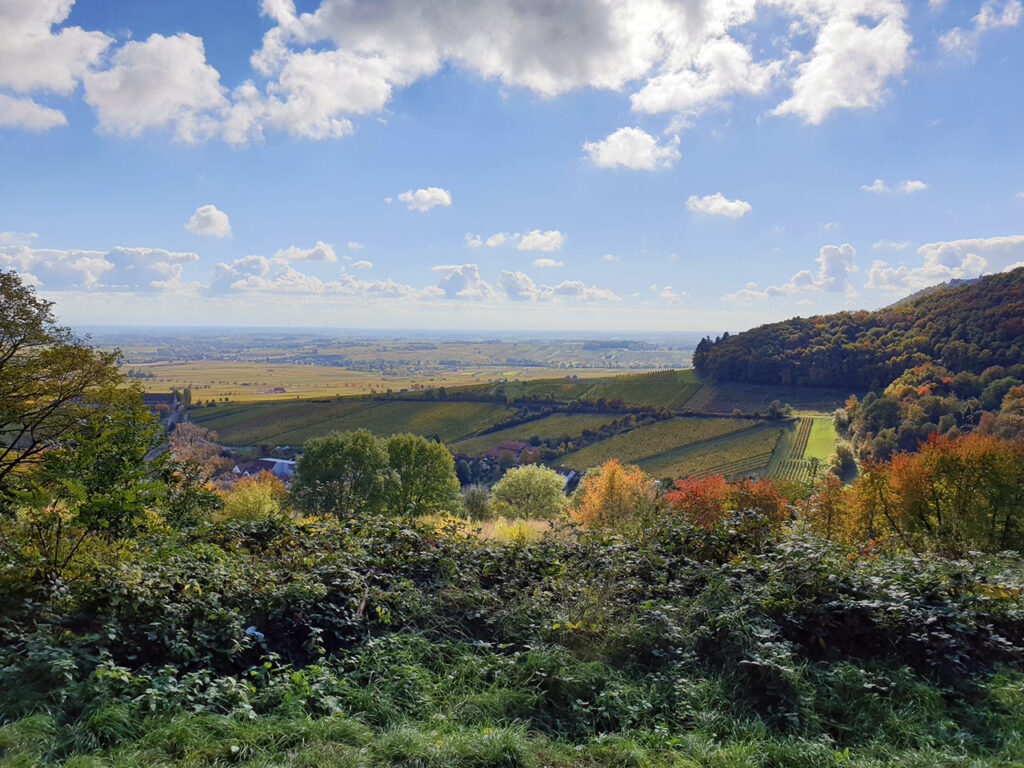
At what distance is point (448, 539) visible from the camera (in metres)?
7.30

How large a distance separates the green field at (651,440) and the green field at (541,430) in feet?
21.3

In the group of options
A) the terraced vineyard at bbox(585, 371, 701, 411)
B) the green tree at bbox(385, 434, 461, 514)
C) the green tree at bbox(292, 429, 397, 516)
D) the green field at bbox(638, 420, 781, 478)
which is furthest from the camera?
the terraced vineyard at bbox(585, 371, 701, 411)

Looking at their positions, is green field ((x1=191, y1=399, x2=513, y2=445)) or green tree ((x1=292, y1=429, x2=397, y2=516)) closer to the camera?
green tree ((x1=292, y1=429, x2=397, y2=516))

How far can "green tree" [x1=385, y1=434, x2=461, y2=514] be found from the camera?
107 ft

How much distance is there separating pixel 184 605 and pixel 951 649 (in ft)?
23.7

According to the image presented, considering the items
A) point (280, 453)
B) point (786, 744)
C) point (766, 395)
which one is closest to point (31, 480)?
point (786, 744)

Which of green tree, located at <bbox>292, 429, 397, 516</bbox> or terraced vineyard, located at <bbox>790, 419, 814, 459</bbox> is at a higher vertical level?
green tree, located at <bbox>292, 429, 397, 516</bbox>

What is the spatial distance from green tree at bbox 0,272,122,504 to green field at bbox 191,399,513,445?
68.4 metres

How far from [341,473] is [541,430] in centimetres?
5703

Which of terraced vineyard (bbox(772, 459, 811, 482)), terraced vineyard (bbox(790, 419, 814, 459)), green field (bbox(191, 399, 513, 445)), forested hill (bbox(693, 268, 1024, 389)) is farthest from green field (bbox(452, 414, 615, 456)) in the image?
forested hill (bbox(693, 268, 1024, 389))

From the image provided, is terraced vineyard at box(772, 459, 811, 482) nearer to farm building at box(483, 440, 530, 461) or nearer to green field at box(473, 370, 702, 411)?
green field at box(473, 370, 702, 411)

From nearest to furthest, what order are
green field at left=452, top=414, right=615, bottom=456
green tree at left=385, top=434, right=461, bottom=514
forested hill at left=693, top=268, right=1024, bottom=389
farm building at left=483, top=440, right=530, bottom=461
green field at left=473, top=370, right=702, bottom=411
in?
green tree at left=385, top=434, right=461, bottom=514
farm building at left=483, top=440, right=530, bottom=461
green field at left=452, top=414, right=615, bottom=456
forested hill at left=693, top=268, right=1024, bottom=389
green field at left=473, top=370, right=702, bottom=411

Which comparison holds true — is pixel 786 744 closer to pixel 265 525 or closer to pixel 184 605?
pixel 184 605

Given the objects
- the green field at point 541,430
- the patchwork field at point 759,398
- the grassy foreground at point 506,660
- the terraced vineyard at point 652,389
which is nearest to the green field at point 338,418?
the green field at point 541,430
